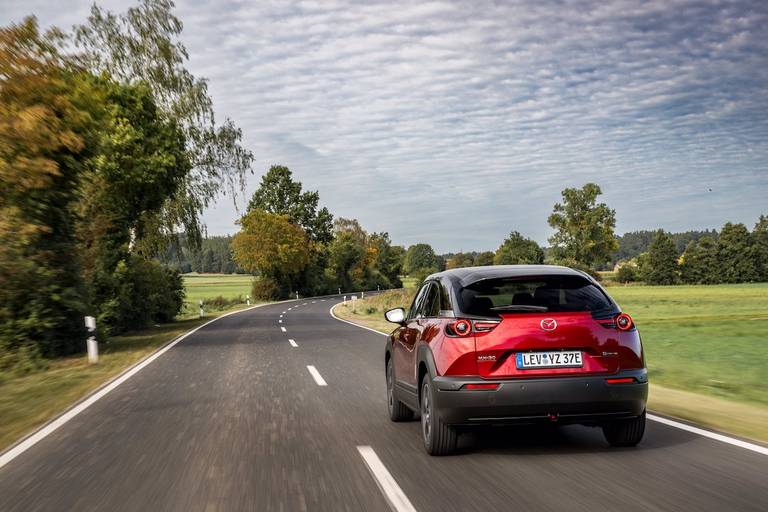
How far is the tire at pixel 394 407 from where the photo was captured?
7438 millimetres

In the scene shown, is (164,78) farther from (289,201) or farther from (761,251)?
(761,251)

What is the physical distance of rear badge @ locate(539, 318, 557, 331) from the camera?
18.3ft

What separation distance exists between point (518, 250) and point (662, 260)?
29.9 m

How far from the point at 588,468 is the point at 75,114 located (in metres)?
13.1

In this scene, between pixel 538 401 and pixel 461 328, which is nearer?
pixel 538 401

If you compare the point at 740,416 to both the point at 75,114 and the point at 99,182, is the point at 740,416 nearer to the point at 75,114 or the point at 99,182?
the point at 75,114

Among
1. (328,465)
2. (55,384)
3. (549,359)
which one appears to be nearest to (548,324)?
(549,359)

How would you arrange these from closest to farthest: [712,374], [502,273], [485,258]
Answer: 1. [502,273]
2. [712,374]
3. [485,258]

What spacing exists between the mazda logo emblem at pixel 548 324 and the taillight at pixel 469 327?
0.34m

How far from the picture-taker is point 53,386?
11.3 meters

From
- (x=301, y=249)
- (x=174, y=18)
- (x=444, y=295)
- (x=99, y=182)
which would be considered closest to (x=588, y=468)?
(x=444, y=295)

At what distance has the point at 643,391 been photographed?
18.7 ft

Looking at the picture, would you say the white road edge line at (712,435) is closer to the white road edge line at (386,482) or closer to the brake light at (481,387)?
the brake light at (481,387)

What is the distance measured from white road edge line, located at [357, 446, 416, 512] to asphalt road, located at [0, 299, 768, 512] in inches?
2.4
